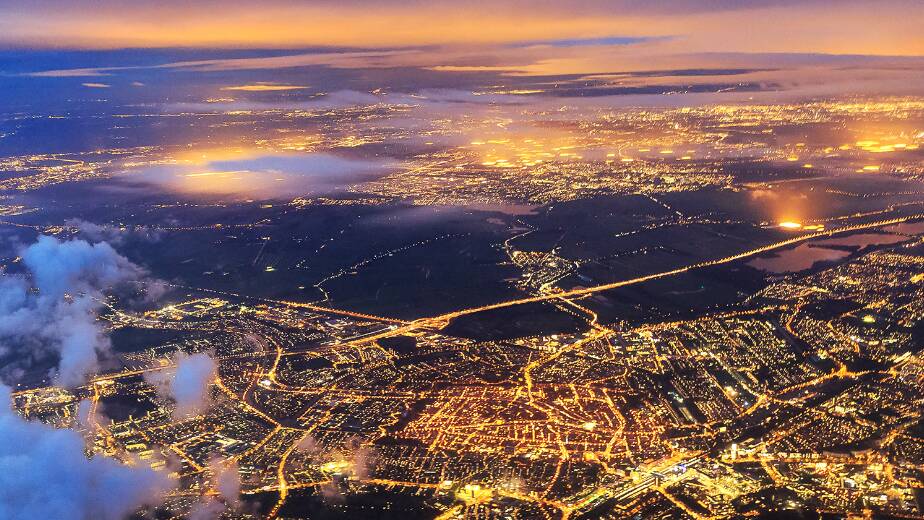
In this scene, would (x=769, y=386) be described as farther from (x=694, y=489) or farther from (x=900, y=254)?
(x=900, y=254)

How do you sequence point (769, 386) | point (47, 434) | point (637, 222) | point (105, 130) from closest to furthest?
point (47, 434), point (769, 386), point (637, 222), point (105, 130)

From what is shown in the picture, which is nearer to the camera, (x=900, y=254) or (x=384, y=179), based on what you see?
(x=900, y=254)

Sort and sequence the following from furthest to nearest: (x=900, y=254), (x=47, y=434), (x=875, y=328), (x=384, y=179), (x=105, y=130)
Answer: (x=105, y=130) → (x=384, y=179) → (x=900, y=254) → (x=875, y=328) → (x=47, y=434)

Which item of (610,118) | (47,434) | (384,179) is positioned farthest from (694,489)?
(610,118)

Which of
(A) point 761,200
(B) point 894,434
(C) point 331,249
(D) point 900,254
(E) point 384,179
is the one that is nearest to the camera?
(B) point 894,434

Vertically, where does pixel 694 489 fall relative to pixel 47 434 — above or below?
below

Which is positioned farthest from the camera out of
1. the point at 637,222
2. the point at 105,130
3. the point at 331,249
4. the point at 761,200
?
the point at 105,130

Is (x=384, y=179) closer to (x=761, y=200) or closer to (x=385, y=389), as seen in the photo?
(x=761, y=200)

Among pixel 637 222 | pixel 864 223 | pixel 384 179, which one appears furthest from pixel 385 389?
pixel 384 179

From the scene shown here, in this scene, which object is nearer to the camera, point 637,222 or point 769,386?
point 769,386
